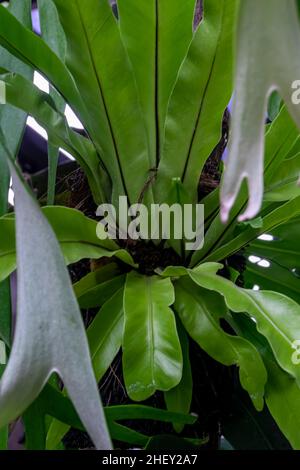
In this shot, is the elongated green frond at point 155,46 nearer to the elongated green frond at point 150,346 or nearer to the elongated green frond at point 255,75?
the elongated green frond at point 150,346

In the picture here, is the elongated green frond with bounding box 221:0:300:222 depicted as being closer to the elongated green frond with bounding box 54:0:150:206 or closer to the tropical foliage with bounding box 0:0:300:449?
the tropical foliage with bounding box 0:0:300:449

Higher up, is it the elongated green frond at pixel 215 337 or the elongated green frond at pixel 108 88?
the elongated green frond at pixel 108 88

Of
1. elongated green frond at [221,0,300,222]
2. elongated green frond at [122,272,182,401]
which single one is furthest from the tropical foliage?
elongated green frond at [221,0,300,222]

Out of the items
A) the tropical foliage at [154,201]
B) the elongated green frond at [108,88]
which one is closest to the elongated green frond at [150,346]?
the tropical foliage at [154,201]

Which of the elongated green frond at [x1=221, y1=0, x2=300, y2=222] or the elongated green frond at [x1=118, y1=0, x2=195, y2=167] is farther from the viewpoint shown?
the elongated green frond at [x1=118, y1=0, x2=195, y2=167]

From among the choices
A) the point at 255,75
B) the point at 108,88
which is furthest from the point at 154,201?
the point at 255,75

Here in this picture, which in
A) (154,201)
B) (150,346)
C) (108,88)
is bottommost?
(150,346)

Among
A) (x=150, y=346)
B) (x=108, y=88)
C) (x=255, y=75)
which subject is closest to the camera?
(x=255, y=75)

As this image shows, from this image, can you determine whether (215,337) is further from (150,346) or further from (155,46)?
(155,46)

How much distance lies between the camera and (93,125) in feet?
2.35

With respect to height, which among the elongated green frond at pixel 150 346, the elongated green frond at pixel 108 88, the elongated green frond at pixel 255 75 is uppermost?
the elongated green frond at pixel 108 88

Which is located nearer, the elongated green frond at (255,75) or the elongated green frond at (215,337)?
the elongated green frond at (255,75)

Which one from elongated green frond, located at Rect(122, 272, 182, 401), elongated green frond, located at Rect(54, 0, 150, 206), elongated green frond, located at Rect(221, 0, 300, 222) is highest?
elongated green frond, located at Rect(54, 0, 150, 206)

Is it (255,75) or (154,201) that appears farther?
(154,201)
